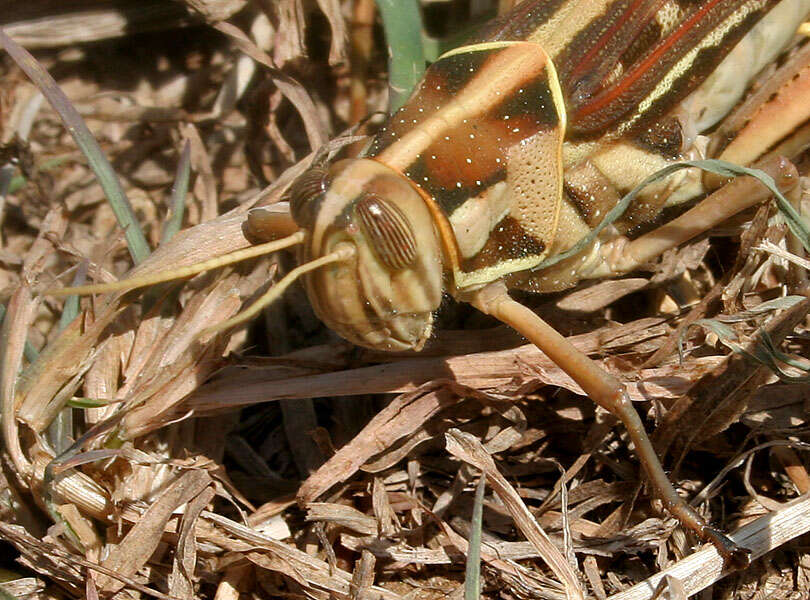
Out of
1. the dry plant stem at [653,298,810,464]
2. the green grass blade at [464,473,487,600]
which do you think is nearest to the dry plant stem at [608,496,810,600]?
the dry plant stem at [653,298,810,464]

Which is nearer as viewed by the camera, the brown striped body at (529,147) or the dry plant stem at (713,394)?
the brown striped body at (529,147)

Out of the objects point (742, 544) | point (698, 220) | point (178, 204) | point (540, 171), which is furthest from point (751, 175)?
point (178, 204)

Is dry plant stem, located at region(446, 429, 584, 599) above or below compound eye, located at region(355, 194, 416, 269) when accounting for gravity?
below

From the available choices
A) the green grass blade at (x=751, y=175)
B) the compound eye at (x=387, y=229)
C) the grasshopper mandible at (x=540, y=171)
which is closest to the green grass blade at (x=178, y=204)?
the grasshopper mandible at (x=540, y=171)

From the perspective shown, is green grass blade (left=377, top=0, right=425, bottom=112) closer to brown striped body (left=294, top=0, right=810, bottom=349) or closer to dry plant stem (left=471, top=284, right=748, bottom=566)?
brown striped body (left=294, top=0, right=810, bottom=349)

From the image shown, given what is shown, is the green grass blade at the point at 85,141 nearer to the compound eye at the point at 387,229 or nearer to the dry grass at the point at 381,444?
the dry grass at the point at 381,444

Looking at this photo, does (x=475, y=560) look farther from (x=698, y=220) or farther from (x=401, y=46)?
(x=401, y=46)

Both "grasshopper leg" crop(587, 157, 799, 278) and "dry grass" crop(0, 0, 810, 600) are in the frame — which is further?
"grasshopper leg" crop(587, 157, 799, 278)

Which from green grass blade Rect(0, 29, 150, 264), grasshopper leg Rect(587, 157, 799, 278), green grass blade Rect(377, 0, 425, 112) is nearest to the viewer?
grasshopper leg Rect(587, 157, 799, 278)
